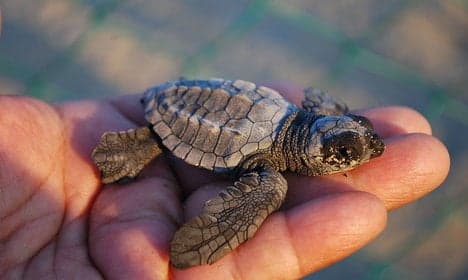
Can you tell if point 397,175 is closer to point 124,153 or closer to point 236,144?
point 236,144

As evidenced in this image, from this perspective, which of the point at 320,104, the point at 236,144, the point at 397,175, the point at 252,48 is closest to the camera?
the point at 397,175

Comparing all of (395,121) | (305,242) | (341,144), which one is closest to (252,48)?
(395,121)

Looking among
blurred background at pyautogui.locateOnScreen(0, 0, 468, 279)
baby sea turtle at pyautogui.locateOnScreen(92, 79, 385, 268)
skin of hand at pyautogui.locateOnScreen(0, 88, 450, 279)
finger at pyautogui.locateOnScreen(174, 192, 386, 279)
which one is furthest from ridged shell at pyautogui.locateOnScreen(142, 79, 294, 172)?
blurred background at pyautogui.locateOnScreen(0, 0, 468, 279)

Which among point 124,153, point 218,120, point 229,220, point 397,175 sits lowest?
point 124,153

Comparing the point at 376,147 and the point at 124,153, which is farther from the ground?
the point at 376,147

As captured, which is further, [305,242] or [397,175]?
[397,175]

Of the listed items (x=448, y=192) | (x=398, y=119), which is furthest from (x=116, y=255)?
(x=448, y=192)

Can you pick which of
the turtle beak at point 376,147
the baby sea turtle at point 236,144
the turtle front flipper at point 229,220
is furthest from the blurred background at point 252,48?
the turtle front flipper at point 229,220

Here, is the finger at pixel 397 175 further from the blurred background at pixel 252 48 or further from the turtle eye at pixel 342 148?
the blurred background at pixel 252 48

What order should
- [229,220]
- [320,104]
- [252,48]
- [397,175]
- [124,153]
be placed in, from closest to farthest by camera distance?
1. [229,220]
2. [397,175]
3. [124,153]
4. [320,104]
5. [252,48]
